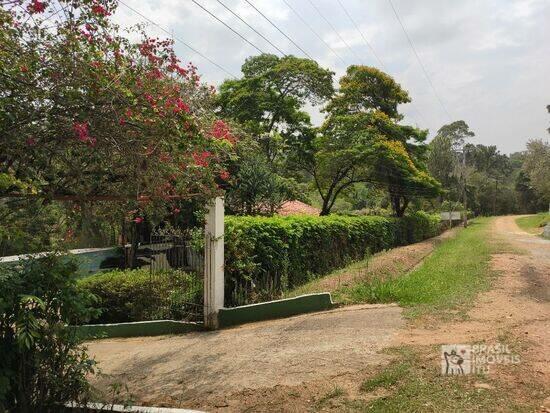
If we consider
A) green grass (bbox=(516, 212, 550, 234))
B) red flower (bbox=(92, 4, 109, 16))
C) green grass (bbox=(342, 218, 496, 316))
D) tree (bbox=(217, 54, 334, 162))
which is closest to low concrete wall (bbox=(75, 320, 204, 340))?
green grass (bbox=(342, 218, 496, 316))

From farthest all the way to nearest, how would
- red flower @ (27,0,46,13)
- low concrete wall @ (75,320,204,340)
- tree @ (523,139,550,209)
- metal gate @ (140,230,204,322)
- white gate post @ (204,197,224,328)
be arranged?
tree @ (523,139,550,209)
metal gate @ (140,230,204,322)
low concrete wall @ (75,320,204,340)
white gate post @ (204,197,224,328)
red flower @ (27,0,46,13)

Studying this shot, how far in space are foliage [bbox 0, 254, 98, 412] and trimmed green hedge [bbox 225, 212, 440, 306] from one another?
551 centimetres

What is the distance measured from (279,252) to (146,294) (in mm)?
3165

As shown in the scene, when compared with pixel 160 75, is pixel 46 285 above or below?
below

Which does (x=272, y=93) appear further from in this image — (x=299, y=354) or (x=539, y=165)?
(x=539, y=165)

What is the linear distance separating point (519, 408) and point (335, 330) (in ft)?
11.3

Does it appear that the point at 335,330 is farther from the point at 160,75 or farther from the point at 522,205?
the point at 522,205

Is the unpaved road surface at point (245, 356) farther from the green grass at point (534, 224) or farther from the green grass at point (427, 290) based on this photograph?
the green grass at point (534, 224)

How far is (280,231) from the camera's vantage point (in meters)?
11.2

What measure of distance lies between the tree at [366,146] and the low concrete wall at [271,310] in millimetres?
16300

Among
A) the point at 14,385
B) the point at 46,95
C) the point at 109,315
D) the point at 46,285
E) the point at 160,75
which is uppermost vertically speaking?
the point at 160,75

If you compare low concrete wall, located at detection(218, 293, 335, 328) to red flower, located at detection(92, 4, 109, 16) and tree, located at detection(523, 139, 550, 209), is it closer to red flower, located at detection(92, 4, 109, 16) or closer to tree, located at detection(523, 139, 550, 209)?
red flower, located at detection(92, 4, 109, 16)

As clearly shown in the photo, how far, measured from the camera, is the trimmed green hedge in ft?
32.0

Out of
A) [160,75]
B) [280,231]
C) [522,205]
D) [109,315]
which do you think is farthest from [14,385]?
[522,205]
